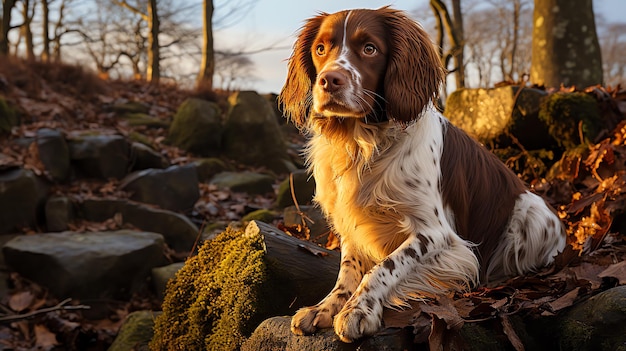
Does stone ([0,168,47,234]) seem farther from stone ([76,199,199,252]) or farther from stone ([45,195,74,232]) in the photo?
stone ([76,199,199,252])

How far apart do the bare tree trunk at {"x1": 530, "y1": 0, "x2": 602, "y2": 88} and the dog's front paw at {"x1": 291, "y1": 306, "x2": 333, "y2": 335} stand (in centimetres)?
550

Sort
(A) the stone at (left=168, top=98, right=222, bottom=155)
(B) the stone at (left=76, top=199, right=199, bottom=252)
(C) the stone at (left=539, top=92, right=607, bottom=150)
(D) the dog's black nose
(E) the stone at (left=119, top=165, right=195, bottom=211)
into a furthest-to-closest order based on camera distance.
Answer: (A) the stone at (left=168, top=98, right=222, bottom=155) → (E) the stone at (left=119, top=165, right=195, bottom=211) → (B) the stone at (left=76, top=199, right=199, bottom=252) → (C) the stone at (left=539, top=92, right=607, bottom=150) → (D) the dog's black nose

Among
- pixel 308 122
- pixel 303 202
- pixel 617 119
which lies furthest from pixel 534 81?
pixel 308 122

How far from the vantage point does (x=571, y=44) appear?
6.91m

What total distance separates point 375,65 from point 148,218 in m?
6.41

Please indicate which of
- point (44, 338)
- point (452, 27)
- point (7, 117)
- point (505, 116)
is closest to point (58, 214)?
point (7, 117)

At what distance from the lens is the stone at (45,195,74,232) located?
7996 millimetres

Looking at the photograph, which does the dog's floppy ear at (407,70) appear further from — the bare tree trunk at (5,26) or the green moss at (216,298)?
the bare tree trunk at (5,26)

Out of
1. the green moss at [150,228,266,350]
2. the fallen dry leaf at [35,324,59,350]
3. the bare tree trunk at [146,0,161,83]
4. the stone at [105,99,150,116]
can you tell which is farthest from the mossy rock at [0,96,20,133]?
the bare tree trunk at [146,0,161,83]

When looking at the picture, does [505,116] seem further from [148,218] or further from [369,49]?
[148,218]

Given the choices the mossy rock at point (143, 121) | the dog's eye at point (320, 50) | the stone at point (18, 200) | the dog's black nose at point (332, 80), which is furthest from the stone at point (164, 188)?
the dog's black nose at point (332, 80)

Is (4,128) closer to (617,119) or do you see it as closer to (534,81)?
(534,81)

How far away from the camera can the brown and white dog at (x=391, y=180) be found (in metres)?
2.59

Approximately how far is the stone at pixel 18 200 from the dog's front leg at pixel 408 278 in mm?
6652
